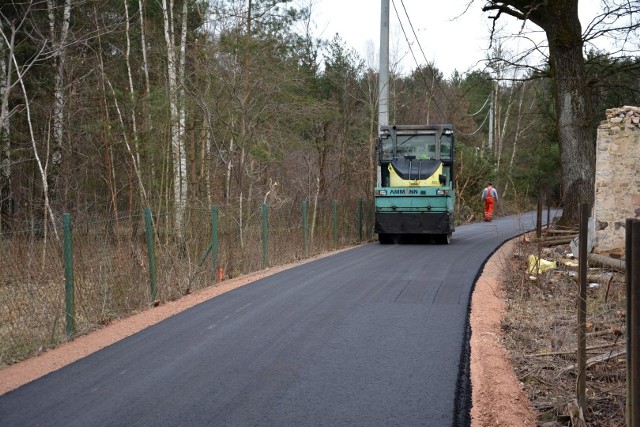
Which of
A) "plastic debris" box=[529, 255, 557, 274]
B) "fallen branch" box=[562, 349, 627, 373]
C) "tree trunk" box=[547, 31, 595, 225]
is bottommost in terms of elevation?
"fallen branch" box=[562, 349, 627, 373]

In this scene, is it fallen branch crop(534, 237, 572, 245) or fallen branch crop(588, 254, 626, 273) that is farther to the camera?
fallen branch crop(534, 237, 572, 245)

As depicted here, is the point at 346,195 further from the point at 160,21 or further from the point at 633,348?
the point at 633,348

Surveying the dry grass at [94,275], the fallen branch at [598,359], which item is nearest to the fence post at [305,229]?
the dry grass at [94,275]

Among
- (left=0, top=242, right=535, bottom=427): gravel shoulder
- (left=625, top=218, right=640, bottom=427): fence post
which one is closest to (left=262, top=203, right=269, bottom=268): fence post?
(left=0, top=242, right=535, bottom=427): gravel shoulder

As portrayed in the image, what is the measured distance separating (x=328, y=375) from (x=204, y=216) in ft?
26.2

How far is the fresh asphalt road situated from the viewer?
537 cm

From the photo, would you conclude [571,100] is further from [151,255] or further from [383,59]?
[151,255]

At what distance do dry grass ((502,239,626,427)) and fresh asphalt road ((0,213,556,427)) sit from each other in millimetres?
645

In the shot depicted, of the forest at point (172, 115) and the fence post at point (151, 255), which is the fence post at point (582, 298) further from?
the forest at point (172, 115)

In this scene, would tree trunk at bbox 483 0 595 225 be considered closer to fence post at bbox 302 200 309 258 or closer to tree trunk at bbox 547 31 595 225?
tree trunk at bbox 547 31 595 225

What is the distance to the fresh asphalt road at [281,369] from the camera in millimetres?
5371

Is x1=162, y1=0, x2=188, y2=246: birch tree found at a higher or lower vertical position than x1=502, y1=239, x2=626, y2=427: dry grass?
higher

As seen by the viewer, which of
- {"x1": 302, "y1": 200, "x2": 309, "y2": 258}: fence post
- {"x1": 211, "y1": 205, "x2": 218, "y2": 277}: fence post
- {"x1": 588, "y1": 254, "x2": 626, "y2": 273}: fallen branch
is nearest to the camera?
{"x1": 588, "y1": 254, "x2": 626, "y2": 273}: fallen branch

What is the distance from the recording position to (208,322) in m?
8.80
